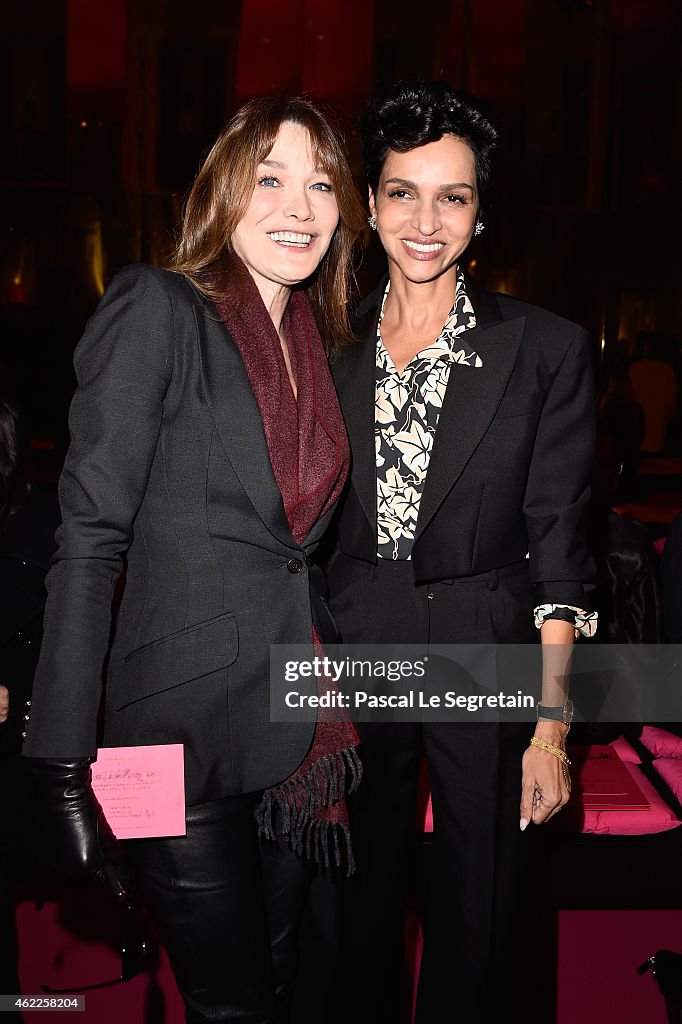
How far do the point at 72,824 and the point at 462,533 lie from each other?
76 centimetres

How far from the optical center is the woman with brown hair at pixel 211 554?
4.01 feet

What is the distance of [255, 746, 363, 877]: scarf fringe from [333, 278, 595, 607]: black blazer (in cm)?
35

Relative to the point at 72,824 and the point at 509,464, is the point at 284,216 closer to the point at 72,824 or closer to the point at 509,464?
the point at 509,464

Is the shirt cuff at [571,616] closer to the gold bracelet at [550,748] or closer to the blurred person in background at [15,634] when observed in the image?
the gold bracelet at [550,748]

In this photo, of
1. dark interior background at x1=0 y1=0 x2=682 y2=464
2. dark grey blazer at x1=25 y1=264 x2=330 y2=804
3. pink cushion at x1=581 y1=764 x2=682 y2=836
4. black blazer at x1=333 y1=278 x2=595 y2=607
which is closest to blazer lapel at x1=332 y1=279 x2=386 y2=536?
black blazer at x1=333 y1=278 x2=595 y2=607

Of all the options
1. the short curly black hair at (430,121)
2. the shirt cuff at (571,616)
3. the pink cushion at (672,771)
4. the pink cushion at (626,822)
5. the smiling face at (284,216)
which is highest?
the short curly black hair at (430,121)

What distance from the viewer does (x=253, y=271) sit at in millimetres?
1463

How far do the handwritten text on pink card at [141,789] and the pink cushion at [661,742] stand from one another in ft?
5.86

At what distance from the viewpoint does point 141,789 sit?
1309mm

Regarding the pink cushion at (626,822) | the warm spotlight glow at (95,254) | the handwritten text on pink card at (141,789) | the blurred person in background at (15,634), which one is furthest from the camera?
the warm spotlight glow at (95,254)

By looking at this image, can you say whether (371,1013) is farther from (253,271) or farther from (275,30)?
(275,30)

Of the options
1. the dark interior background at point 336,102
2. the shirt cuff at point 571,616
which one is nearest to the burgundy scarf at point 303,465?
the shirt cuff at point 571,616

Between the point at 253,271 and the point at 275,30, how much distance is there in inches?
178

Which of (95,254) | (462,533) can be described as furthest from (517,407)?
(95,254)
